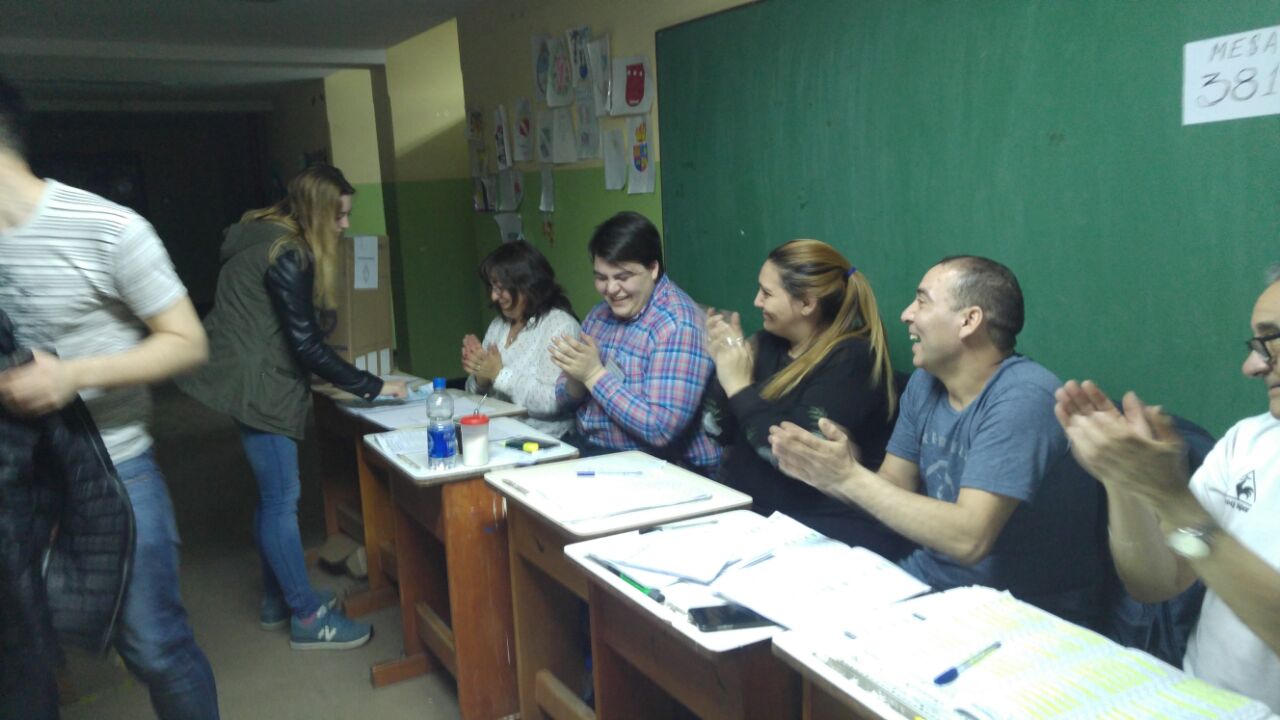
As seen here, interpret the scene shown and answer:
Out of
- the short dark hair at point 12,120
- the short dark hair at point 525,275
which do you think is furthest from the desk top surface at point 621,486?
the short dark hair at point 12,120

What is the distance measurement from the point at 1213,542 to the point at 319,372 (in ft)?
7.88

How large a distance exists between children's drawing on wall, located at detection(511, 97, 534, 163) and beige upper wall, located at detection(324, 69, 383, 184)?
12.2ft

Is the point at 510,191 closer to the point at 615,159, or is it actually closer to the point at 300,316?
the point at 615,159

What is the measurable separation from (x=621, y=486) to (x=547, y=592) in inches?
14.4

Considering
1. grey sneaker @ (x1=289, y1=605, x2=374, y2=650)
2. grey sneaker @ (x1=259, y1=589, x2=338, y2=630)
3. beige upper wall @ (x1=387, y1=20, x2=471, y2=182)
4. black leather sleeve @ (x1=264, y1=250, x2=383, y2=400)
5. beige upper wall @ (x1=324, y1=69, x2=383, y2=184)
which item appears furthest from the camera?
beige upper wall @ (x1=324, y1=69, x2=383, y2=184)

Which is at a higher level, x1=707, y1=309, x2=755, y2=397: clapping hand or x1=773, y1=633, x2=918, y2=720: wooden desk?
x1=707, y1=309, x2=755, y2=397: clapping hand

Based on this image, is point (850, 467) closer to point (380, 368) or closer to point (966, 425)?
point (966, 425)

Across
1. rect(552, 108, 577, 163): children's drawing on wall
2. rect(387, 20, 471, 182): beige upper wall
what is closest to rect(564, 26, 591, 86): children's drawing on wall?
rect(552, 108, 577, 163): children's drawing on wall

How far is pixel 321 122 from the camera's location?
7879mm

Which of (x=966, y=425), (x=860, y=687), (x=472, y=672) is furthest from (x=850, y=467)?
(x=472, y=672)

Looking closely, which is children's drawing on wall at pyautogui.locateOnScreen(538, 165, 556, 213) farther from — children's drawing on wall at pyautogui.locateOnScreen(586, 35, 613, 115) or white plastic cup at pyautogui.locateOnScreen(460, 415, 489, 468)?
white plastic cup at pyautogui.locateOnScreen(460, 415, 489, 468)

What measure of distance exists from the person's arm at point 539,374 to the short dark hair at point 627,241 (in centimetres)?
41

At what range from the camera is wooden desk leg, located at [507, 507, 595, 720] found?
2.15 metres

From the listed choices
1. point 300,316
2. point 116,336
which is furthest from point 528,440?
point 116,336
